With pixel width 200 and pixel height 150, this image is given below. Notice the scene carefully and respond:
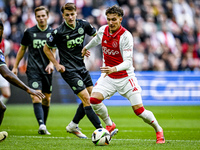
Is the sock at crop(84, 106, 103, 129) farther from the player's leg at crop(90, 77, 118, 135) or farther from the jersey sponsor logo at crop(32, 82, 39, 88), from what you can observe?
the jersey sponsor logo at crop(32, 82, 39, 88)

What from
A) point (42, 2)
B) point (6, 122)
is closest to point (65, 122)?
point (6, 122)

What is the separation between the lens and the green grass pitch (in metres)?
7.05

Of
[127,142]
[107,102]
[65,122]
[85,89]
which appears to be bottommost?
Answer: [107,102]

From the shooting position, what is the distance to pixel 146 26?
20312 millimetres

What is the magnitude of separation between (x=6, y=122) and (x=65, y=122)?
168 centimetres

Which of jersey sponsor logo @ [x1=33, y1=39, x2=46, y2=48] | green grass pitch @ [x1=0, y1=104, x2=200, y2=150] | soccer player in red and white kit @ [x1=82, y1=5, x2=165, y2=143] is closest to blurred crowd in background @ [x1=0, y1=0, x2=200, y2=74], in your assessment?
green grass pitch @ [x1=0, y1=104, x2=200, y2=150]

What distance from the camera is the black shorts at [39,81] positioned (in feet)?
30.9

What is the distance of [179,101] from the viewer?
17.6m

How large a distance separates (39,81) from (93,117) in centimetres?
209

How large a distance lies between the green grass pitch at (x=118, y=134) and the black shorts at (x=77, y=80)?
1014 mm

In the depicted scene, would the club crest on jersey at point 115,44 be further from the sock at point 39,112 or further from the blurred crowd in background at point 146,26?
the blurred crowd in background at point 146,26

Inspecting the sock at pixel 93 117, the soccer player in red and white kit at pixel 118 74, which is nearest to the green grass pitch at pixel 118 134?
the sock at pixel 93 117

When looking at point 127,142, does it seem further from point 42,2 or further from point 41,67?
point 42,2

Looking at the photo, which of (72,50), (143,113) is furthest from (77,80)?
(143,113)
